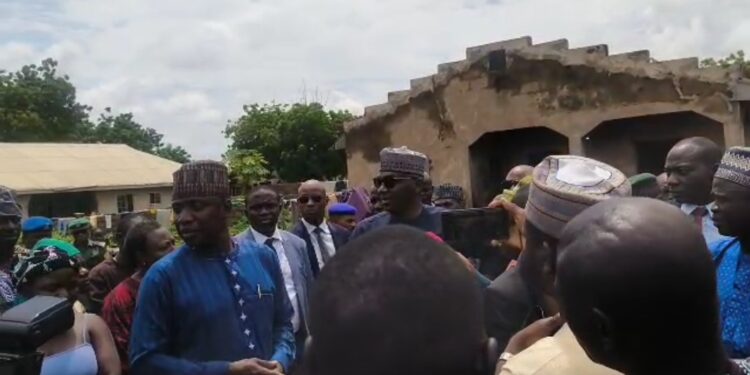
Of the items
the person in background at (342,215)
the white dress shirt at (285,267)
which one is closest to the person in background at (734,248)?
the white dress shirt at (285,267)

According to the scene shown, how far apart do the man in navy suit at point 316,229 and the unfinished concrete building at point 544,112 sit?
8102mm

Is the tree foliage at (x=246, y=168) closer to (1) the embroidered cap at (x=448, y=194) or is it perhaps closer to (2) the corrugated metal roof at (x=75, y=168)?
(2) the corrugated metal roof at (x=75, y=168)

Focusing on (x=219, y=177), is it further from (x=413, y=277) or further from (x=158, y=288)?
(x=413, y=277)

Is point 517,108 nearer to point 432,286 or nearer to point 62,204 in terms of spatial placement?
point 432,286

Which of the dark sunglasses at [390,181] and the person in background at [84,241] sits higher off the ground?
the dark sunglasses at [390,181]

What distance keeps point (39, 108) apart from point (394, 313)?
4405 cm

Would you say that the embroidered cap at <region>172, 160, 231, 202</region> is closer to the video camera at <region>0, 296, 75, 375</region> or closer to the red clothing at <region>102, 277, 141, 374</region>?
the red clothing at <region>102, 277, 141, 374</region>

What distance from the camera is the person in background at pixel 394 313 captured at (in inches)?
47.5

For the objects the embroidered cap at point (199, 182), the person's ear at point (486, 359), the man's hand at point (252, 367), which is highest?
the embroidered cap at point (199, 182)

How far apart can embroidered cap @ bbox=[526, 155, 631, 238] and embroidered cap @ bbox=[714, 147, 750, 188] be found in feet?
3.28

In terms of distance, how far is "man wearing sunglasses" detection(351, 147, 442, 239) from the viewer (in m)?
4.50

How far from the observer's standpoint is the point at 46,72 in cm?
4272

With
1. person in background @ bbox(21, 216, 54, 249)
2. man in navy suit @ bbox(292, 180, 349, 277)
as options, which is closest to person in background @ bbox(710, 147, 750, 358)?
man in navy suit @ bbox(292, 180, 349, 277)

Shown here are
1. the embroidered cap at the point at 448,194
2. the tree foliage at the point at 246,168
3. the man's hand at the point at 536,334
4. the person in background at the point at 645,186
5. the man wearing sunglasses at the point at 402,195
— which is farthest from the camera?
the tree foliage at the point at 246,168
